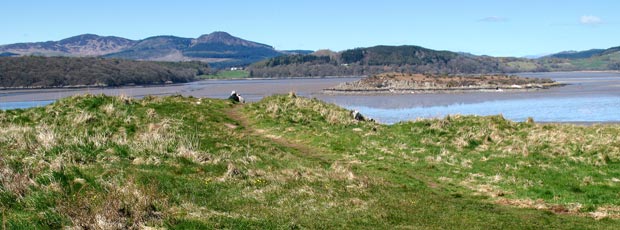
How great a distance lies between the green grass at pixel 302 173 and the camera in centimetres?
1302

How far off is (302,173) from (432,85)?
126042mm

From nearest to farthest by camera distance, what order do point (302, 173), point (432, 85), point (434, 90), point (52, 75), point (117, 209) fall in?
point (117, 209), point (302, 173), point (434, 90), point (432, 85), point (52, 75)

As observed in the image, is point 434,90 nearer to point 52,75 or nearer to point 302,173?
point 302,173

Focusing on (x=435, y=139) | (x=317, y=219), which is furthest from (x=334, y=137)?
(x=317, y=219)

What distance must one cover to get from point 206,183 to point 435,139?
1408 centimetres

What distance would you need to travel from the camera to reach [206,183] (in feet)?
52.9

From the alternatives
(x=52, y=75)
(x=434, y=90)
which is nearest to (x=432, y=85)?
(x=434, y=90)

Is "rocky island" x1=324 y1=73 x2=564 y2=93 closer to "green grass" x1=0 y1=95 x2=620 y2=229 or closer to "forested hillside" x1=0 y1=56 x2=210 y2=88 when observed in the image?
"forested hillside" x1=0 y1=56 x2=210 y2=88

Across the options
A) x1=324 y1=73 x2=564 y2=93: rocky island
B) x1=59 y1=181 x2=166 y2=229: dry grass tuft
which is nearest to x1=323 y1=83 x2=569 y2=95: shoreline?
x1=324 y1=73 x2=564 y2=93: rocky island

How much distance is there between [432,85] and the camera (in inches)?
5541

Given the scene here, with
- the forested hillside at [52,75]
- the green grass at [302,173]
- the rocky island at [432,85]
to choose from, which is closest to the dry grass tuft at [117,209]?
the green grass at [302,173]

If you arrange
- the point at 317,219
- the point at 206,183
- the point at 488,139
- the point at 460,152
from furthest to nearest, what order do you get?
the point at 488,139, the point at 460,152, the point at 206,183, the point at 317,219

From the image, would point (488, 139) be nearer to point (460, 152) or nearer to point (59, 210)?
point (460, 152)

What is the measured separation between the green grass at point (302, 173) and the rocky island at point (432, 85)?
103610 mm
